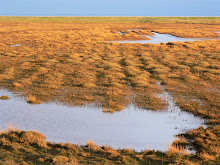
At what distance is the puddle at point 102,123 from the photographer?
41.6 feet

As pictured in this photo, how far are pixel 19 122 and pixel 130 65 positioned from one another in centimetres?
1837

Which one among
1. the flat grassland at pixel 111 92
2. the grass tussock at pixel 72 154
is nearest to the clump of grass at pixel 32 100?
the flat grassland at pixel 111 92

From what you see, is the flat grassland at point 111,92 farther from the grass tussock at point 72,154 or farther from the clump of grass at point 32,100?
the clump of grass at point 32,100

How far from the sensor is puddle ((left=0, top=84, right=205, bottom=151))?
12680 millimetres

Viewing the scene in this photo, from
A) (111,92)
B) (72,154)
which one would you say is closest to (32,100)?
(111,92)

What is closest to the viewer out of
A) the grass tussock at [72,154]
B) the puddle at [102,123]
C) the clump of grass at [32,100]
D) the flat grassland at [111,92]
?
the grass tussock at [72,154]

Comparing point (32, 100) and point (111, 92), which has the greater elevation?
point (111, 92)

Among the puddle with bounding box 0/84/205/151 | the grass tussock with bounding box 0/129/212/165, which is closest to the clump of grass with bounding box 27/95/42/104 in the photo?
the puddle with bounding box 0/84/205/151

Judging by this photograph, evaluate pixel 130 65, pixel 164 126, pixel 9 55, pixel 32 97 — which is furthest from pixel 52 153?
pixel 9 55

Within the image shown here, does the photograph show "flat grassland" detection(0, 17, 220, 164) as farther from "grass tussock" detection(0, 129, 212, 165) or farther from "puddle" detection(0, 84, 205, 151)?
"puddle" detection(0, 84, 205, 151)

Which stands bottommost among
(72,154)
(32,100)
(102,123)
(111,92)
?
(72,154)

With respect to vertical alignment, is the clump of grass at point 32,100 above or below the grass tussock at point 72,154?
above

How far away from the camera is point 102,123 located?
14898mm

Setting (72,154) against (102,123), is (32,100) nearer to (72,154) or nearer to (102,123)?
(102,123)
